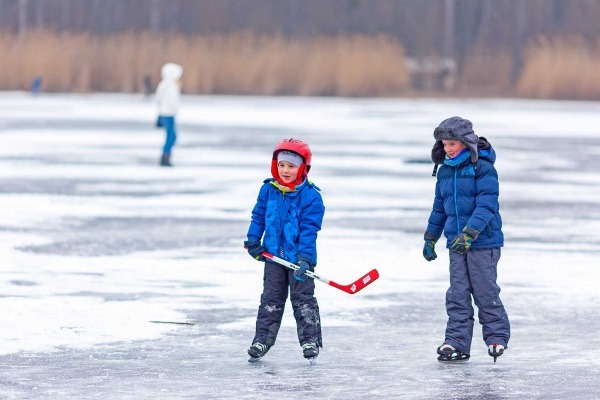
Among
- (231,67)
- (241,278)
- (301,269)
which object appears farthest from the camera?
(231,67)

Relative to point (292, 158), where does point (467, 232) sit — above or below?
below

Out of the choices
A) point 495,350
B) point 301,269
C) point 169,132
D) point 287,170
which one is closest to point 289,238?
point 301,269

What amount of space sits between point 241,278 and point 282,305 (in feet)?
8.62

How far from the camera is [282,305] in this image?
24.0 feet

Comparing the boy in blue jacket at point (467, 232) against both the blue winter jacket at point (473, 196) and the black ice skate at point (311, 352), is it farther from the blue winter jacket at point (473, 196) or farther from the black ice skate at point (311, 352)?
the black ice skate at point (311, 352)

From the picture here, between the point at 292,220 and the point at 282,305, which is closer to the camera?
the point at 292,220

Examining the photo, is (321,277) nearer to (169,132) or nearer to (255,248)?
(255,248)

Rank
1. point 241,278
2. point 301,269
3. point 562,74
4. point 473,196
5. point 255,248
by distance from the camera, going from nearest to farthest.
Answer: point 301,269, point 255,248, point 473,196, point 241,278, point 562,74

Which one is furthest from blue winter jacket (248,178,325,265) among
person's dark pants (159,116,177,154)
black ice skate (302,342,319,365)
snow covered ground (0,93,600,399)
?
person's dark pants (159,116,177,154)

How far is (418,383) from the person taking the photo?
21.8 ft

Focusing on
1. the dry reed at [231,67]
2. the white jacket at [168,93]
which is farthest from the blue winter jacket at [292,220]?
the dry reed at [231,67]

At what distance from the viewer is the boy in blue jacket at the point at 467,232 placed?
7.15 meters

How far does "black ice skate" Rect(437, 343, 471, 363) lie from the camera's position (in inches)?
281

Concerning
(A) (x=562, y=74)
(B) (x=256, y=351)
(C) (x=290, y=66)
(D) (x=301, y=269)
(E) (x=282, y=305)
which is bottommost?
(B) (x=256, y=351)
